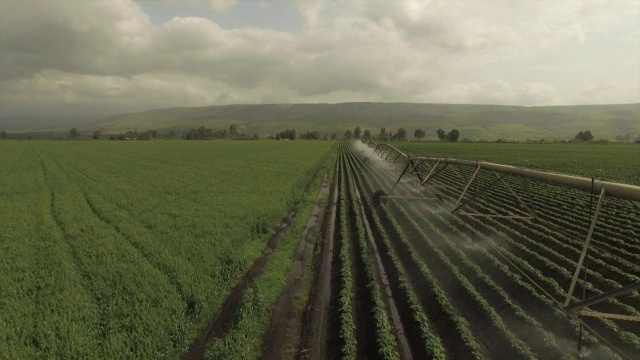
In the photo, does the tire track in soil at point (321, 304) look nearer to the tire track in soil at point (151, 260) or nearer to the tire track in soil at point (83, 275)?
the tire track in soil at point (151, 260)

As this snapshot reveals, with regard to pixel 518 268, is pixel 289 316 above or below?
below

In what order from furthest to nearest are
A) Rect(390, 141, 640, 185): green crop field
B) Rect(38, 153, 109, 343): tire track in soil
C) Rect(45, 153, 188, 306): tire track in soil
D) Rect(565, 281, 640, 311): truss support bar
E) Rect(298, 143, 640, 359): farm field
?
1. Rect(390, 141, 640, 185): green crop field
2. Rect(45, 153, 188, 306): tire track in soil
3. Rect(38, 153, 109, 343): tire track in soil
4. Rect(298, 143, 640, 359): farm field
5. Rect(565, 281, 640, 311): truss support bar

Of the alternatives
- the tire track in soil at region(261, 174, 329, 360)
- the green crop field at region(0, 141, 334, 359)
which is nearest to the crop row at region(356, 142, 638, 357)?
the tire track in soil at region(261, 174, 329, 360)

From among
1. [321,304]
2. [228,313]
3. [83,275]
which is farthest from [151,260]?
[321,304]

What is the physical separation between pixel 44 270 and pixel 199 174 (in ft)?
85.1

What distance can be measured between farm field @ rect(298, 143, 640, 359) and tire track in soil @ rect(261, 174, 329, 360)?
503 millimetres

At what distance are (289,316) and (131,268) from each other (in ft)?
18.7

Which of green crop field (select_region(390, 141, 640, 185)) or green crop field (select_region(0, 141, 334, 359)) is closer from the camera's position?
green crop field (select_region(0, 141, 334, 359))

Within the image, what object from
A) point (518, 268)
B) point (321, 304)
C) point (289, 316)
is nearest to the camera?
point (289, 316)

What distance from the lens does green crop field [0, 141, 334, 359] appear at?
7832 mm

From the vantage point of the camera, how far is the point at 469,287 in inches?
400

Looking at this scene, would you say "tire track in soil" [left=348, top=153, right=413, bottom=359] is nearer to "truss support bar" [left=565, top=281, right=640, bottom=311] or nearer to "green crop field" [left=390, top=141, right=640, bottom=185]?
"truss support bar" [left=565, top=281, right=640, bottom=311]

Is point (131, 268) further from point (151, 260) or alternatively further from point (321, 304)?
point (321, 304)

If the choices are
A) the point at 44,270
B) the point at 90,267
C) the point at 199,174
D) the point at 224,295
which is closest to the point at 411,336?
the point at 224,295
